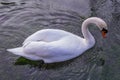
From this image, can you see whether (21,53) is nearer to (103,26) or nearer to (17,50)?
(17,50)

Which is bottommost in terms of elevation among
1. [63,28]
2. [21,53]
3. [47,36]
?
[21,53]

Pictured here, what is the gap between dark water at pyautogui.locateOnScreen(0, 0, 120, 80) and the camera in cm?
653

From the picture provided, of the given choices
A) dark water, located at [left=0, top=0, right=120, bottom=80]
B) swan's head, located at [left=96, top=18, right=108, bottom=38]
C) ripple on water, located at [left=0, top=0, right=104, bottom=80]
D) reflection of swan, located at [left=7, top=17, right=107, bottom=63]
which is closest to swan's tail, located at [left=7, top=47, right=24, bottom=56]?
reflection of swan, located at [left=7, top=17, right=107, bottom=63]

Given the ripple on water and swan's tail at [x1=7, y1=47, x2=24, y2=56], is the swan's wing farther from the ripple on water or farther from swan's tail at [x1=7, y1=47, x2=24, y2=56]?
the ripple on water

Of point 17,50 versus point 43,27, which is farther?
point 43,27

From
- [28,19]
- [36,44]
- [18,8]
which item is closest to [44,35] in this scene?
[36,44]

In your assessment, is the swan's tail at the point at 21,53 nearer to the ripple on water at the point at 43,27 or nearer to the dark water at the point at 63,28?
the dark water at the point at 63,28

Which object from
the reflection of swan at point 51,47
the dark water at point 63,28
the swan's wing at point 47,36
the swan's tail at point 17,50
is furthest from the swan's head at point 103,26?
the swan's tail at point 17,50

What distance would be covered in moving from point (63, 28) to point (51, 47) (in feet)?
4.45

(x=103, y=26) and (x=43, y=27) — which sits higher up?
(x=103, y=26)

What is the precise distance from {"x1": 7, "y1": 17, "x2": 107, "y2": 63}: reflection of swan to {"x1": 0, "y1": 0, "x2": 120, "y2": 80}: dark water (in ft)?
0.56

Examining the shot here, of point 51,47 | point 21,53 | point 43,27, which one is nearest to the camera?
point 51,47

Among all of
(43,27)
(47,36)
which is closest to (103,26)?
(47,36)

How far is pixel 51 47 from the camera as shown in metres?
6.59
